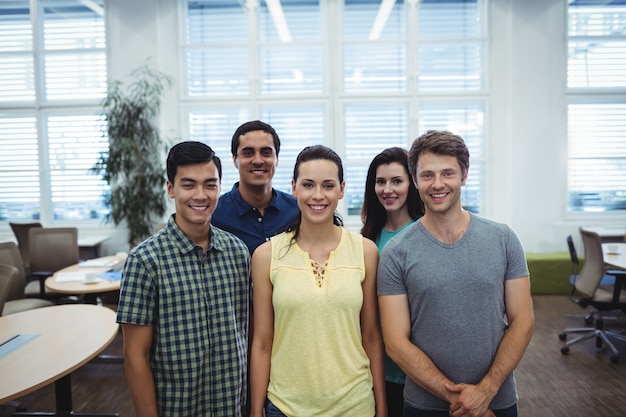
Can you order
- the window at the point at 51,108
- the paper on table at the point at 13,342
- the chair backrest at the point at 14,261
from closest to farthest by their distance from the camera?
1. the paper on table at the point at 13,342
2. the chair backrest at the point at 14,261
3. the window at the point at 51,108

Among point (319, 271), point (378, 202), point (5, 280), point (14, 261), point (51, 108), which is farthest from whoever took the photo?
point (51, 108)

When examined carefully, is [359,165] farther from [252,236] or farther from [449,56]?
[252,236]

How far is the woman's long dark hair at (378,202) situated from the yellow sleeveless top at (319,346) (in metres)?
0.60

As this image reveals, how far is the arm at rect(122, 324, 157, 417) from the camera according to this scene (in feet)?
4.64

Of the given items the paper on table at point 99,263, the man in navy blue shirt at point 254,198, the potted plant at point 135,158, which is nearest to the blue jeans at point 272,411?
the man in navy blue shirt at point 254,198

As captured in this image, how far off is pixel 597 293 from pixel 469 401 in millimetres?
3113

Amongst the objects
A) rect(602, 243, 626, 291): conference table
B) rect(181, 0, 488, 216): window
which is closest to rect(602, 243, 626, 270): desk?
rect(602, 243, 626, 291): conference table

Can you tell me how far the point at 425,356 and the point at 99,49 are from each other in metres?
6.48

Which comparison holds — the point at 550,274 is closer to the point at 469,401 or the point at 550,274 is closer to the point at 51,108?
the point at 469,401

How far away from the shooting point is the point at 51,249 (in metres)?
→ 4.71

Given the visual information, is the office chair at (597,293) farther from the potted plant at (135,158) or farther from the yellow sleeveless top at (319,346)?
the potted plant at (135,158)

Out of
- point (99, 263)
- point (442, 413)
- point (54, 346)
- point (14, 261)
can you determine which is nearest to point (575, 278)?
point (442, 413)

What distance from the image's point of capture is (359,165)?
632 cm

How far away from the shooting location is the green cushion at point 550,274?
552 centimetres
